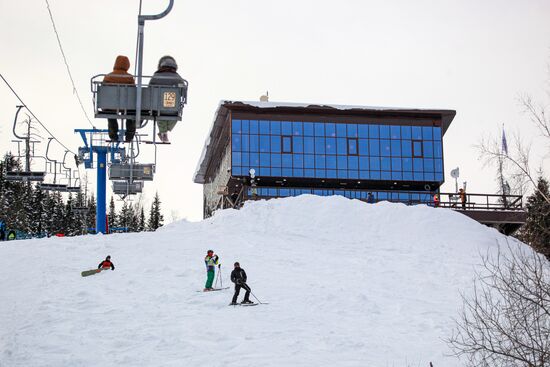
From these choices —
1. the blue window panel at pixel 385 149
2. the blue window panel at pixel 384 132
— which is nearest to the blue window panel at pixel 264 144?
the blue window panel at pixel 385 149

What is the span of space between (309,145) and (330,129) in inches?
90.3

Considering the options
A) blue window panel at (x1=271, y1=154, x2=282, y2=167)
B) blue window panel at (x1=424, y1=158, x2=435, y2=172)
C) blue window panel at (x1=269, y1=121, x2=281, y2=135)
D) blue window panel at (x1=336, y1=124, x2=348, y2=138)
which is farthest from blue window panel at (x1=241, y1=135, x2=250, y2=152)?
blue window panel at (x1=424, y1=158, x2=435, y2=172)

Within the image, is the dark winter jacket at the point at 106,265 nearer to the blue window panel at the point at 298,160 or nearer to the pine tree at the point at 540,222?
the pine tree at the point at 540,222

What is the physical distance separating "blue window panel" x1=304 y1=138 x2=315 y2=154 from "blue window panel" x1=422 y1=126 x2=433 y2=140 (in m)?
9.08

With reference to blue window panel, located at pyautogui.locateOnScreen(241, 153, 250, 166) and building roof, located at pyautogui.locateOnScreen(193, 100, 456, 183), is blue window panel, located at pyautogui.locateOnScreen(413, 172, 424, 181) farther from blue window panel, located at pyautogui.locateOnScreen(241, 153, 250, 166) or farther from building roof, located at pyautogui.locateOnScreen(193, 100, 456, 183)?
blue window panel, located at pyautogui.locateOnScreen(241, 153, 250, 166)

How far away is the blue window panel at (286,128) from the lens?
2064 inches

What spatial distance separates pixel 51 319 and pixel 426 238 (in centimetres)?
1956

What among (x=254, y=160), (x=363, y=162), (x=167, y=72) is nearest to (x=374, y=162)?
(x=363, y=162)

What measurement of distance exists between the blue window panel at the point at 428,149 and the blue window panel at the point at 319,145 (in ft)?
26.8

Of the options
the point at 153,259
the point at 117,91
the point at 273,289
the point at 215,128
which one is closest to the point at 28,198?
the point at 215,128

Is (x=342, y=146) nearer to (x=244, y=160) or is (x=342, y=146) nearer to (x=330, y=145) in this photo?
(x=330, y=145)

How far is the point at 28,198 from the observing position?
6962cm

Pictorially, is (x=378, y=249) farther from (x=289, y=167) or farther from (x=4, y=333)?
(x=289, y=167)

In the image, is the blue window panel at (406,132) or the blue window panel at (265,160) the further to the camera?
the blue window panel at (406,132)
